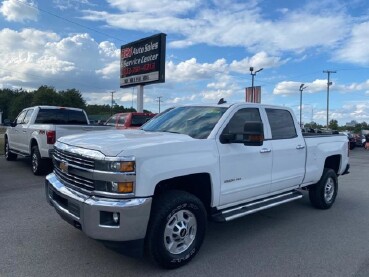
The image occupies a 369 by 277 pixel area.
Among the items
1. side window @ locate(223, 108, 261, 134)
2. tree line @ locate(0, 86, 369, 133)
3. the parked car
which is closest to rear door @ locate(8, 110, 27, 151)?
the parked car

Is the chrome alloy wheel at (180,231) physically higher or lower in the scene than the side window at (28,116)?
lower

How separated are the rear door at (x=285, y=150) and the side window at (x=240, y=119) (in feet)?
1.10

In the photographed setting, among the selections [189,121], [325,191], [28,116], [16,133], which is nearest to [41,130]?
[28,116]

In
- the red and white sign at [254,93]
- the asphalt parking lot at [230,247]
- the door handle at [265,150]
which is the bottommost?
the asphalt parking lot at [230,247]

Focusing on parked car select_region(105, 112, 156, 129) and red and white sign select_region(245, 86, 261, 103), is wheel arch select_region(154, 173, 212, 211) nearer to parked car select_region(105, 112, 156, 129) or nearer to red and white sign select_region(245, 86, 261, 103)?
parked car select_region(105, 112, 156, 129)

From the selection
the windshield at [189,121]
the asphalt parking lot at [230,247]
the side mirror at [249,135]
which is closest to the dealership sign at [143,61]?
the asphalt parking lot at [230,247]

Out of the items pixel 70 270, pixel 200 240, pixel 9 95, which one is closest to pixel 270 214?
pixel 200 240

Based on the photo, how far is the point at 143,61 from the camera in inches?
824

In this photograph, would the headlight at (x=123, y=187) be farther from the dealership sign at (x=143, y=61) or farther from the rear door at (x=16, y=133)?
the dealership sign at (x=143, y=61)

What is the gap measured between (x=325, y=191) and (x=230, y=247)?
3.03 meters

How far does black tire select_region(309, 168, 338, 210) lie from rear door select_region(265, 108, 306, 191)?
0.89 meters

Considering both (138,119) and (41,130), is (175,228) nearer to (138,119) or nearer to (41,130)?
(41,130)

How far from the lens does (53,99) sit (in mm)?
78750

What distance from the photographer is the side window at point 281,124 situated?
5.57 m
